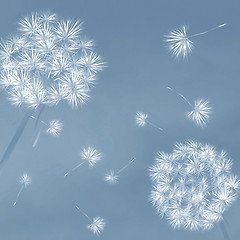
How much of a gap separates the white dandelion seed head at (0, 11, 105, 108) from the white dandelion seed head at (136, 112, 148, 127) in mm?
2237

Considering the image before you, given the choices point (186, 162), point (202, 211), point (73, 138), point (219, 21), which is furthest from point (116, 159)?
point (219, 21)

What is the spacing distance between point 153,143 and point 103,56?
278cm

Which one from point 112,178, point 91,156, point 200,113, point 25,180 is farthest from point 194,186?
point 25,180

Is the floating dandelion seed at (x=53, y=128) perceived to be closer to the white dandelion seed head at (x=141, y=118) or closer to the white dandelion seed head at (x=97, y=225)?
the white dandelion seed head at (x=141, y=118)

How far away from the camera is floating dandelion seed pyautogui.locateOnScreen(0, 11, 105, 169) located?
25.0 ft

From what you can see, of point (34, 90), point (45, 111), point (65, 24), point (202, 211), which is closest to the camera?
point (34, 90)

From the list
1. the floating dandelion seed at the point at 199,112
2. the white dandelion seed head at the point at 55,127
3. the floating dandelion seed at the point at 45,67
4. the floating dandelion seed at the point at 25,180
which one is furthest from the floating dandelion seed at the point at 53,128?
the floating dandelion seed at the point at 199,112

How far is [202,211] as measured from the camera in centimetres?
871

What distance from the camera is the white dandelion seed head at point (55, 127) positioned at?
9.31 metres

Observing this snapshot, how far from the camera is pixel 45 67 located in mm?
7660

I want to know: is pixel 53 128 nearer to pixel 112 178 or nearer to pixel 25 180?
pixel 25 180

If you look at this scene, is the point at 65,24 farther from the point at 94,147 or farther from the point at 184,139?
the point at 184,139

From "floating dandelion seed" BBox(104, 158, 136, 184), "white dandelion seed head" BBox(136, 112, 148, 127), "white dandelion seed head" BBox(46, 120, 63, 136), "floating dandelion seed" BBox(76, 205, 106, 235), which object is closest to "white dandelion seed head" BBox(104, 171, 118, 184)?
"floating dandelion seed" BBox(104, 158, 136, 184)

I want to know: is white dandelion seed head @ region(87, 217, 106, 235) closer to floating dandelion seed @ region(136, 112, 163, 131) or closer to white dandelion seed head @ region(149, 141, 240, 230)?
white dandelion seed head @ region(149, 141, 240, 230)
